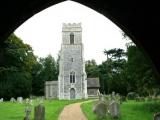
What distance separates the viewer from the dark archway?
13.6 feet

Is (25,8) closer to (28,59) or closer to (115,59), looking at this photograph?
(28,59)

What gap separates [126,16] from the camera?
A: 14.1 ft

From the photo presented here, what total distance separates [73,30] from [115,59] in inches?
575

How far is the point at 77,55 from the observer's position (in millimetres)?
77438

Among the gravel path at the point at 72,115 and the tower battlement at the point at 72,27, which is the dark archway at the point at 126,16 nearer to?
the gravel path at the point at 72,115

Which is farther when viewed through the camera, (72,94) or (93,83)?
(93,83)

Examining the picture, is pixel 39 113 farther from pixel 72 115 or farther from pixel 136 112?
pixel 136 112

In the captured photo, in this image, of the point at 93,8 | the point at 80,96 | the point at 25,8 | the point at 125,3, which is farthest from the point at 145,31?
the point at 80,96

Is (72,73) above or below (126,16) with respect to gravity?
above

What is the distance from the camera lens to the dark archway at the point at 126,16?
414 cm

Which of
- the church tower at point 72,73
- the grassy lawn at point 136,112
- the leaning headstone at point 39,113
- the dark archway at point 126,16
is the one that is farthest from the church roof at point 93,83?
the dark archway at point 126,16

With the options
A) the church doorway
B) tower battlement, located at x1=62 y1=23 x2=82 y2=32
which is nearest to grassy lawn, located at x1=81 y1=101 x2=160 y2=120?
the church doorway

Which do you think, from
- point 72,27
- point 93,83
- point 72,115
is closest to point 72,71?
point 93,83

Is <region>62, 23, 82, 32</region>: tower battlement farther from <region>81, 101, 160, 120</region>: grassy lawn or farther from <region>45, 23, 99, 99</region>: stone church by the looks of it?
<region>81, 101, 160, 120</region>: grassy lawn
